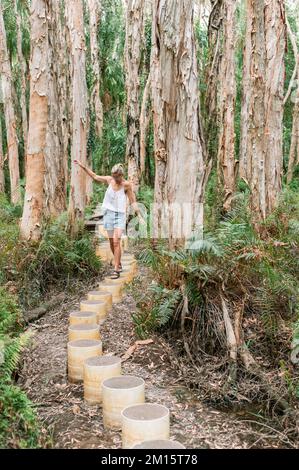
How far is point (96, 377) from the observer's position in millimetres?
4129

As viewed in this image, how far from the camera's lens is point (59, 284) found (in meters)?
7.23

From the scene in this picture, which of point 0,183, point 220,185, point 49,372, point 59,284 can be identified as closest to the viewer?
point 49,372

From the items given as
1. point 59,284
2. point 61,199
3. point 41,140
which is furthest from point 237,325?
point 61,199

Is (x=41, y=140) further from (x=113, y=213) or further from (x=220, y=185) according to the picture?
(x=220, y=185)

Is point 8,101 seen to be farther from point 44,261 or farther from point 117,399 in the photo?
point 117,399

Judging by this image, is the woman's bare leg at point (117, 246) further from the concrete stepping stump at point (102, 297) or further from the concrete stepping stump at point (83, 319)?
the concrete stepping stump at point (83, 319)

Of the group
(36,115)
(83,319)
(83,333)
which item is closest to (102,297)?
(83,319)

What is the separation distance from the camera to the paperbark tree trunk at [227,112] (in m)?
12.1

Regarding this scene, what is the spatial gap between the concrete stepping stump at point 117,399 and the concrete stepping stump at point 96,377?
269mm

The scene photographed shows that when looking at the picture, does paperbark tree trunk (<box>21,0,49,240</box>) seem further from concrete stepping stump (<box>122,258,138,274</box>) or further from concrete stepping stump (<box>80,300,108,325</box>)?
concrete stepping stump (<box>80,300,108,325</box>)

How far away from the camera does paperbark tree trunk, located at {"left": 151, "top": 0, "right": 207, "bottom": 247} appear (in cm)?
540

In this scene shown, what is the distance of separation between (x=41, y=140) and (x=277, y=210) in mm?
4018

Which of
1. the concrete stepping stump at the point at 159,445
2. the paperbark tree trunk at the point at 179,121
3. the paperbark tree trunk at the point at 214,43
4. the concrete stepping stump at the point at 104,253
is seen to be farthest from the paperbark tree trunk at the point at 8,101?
the concrete stepping stump at the point at 159,445

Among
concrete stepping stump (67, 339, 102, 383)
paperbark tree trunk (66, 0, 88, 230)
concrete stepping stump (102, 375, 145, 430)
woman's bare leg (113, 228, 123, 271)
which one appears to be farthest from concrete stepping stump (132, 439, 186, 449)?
paperbark tree trunk (66, 0, 88, 230)
